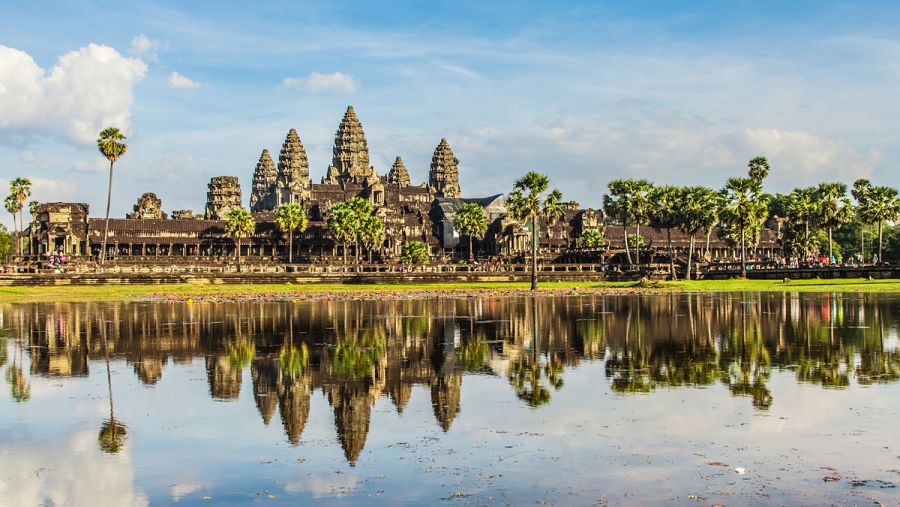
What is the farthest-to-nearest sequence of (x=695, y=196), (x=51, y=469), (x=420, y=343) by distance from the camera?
(x=695, y=196)
(x=420, y=343)
(x=51, y=469)

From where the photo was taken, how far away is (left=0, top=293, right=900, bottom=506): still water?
15.3 metres

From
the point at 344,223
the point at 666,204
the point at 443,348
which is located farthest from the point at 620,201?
the point at 443,348

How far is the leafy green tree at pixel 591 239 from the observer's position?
173 meters

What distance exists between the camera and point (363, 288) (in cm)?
9438

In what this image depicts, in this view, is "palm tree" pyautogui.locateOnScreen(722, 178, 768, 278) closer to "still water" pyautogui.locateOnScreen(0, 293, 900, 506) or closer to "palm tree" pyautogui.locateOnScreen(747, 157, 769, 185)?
"palm tree" pyautogui.locateOnScreen(747, 157, 769, 185)

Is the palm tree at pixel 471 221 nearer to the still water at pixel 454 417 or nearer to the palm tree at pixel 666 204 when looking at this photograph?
the palm tree at pixel 666 204

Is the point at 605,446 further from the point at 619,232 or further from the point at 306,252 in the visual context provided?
the point at 619,232

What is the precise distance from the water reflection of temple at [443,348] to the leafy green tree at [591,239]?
112 meters

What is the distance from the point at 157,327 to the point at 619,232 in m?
155

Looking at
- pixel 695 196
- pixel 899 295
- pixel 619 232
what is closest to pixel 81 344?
pixel 899 295

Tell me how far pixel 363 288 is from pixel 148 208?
348 ft

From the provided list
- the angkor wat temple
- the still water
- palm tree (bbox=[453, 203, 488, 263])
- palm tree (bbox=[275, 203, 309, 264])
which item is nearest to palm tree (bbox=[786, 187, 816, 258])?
the angkor wat temple

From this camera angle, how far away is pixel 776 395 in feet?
75.9

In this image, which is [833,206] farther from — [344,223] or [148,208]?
[148,208]
